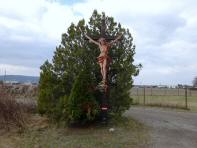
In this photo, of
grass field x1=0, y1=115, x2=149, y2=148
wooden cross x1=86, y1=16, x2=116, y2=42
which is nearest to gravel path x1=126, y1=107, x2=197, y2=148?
grass field x1=0, y1=115, x2=149, y2=148

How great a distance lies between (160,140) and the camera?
12453mm

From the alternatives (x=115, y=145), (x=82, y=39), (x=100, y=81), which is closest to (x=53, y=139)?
(x=115, y=145)

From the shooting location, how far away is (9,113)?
14469 mm

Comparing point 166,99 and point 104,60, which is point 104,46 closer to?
point 104,60

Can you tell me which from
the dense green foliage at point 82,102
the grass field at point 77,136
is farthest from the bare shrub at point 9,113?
the dense green foliage at point 82,102

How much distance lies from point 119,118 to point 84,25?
11.0ft

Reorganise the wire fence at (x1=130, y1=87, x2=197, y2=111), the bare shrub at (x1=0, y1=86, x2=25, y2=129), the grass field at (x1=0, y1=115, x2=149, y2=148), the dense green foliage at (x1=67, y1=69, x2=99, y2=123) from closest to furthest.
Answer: the grass field at (x1=0, y1=115, x2=149, y2=148)
the dense green foliage at (x1=67, y1=69, x2=99, y2=123)
the bare shrub at (x1=0, y1=86, x2=25, y2=129)
the wire fence at (x1=130, y1=87, x2=197, y2=111)

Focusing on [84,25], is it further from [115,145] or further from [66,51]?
[115,145]

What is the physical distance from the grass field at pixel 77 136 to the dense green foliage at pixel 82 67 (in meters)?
0.67

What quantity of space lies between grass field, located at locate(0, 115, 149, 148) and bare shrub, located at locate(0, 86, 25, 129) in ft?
1.31

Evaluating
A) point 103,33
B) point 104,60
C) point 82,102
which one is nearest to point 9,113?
point 82,102

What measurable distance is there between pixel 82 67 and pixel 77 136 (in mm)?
2447

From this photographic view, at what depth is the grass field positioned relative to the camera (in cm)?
1184

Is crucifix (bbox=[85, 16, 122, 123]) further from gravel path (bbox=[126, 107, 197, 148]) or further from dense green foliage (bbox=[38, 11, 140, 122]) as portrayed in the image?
gravel path (bbox=[126, 107, 197, 148])
